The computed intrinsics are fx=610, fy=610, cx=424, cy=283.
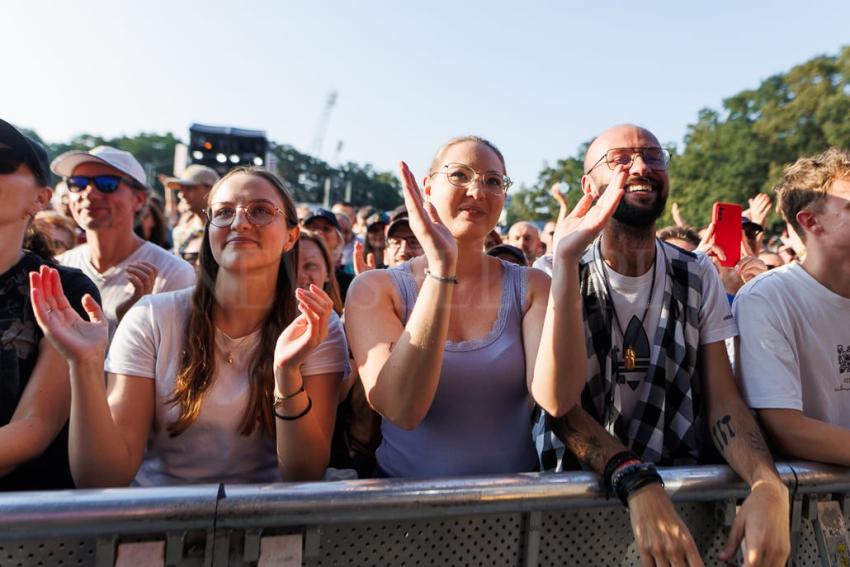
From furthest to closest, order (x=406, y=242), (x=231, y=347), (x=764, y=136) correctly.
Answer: (x=764, y=136) → (x=406, y=242) → (x=231, y=347)

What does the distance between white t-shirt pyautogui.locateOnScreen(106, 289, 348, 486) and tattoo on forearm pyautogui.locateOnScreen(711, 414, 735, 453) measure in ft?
4.31

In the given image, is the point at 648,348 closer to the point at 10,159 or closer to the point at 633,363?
the point at 633,363

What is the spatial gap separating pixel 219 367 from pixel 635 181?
1.66m

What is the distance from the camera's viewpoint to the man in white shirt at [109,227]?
11.4 ft

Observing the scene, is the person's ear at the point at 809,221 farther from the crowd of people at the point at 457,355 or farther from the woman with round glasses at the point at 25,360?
the woman with round glasses at the point at 25,360

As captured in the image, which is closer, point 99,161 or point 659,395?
point 659,395

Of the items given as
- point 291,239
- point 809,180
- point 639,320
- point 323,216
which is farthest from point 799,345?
point 323,216

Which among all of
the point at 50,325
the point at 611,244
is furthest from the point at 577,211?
the point at 50,325

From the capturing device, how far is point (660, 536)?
1.62 meters

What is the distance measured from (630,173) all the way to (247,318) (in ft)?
5.04

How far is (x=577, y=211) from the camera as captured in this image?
207 cm

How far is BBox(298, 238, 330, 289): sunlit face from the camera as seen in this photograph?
3.89 meters

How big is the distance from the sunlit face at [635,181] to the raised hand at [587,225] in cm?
30

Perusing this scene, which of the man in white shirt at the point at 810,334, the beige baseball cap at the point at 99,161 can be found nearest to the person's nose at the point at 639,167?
the man in white shirt at the point at 810,334
